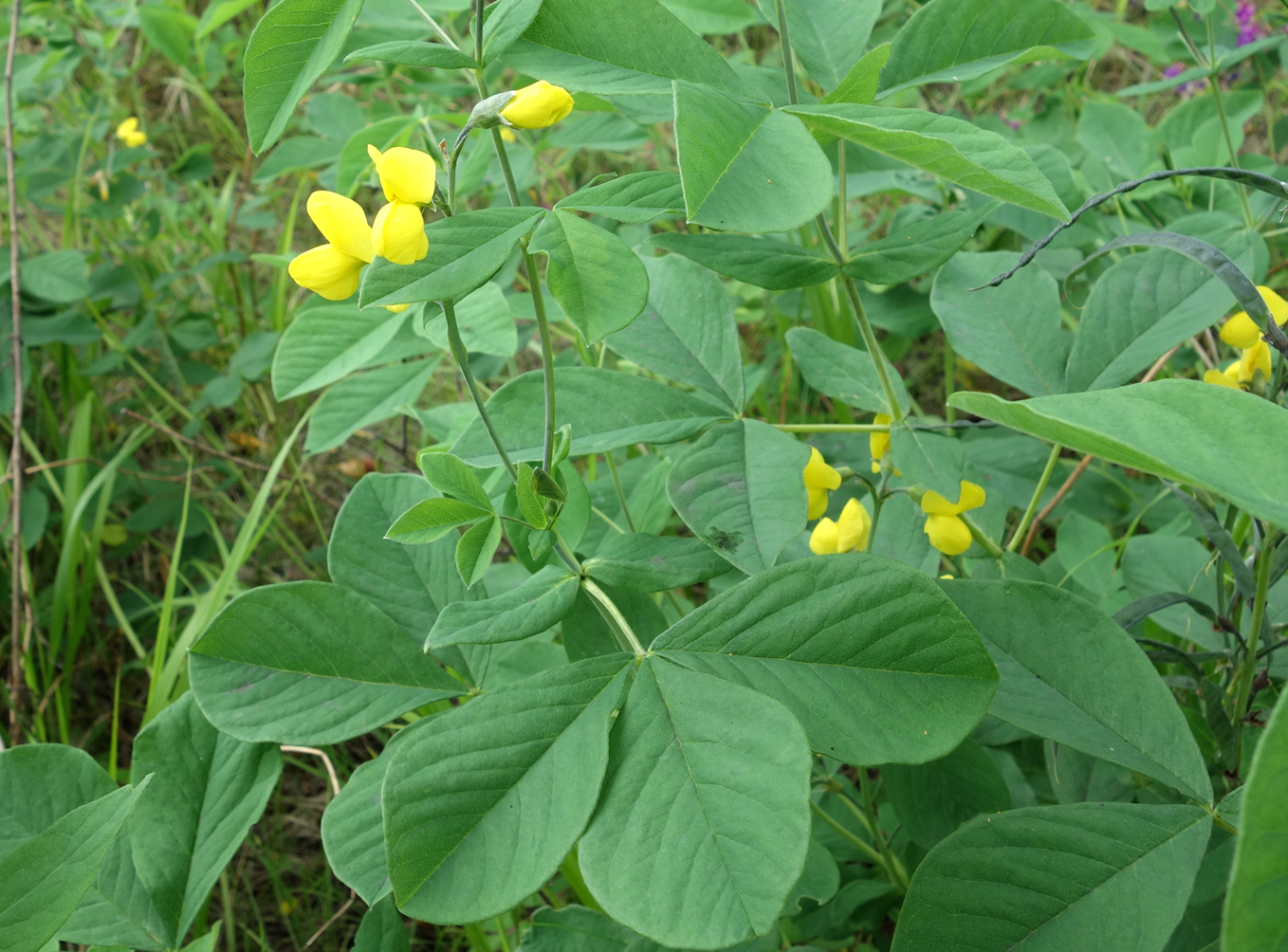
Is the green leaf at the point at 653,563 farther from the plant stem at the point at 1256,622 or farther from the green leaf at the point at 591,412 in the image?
the plant stem at the point at 1256,622

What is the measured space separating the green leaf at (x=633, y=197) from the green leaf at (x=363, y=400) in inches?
30.8

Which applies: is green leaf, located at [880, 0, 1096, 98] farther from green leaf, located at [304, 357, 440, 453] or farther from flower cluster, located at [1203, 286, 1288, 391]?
green leaf, located at [304, 357, 440, 453]

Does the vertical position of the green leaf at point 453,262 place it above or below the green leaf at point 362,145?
above

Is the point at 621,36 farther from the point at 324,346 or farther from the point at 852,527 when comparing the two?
the point at 324,346

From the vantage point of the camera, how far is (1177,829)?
27.6 inches

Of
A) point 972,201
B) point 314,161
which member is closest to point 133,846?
point 972,201

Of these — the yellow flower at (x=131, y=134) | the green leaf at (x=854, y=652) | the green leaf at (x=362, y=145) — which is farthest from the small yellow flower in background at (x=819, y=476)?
the yellow flower at (x=131, y=134)

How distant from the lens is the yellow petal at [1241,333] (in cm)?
92

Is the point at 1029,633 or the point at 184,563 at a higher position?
the point at 1029,633

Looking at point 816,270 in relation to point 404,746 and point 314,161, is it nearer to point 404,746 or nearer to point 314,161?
point 404,746

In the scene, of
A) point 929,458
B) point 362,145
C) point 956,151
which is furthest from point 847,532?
point 362,145

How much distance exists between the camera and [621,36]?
73 centimetres

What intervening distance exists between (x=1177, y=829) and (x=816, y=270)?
0.54 m

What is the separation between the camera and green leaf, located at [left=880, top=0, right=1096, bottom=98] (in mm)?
898
